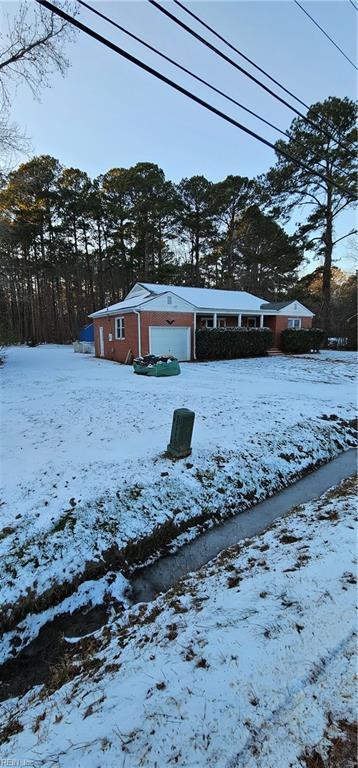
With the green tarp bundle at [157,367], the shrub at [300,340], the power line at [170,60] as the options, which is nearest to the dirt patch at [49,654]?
the power line at [170,60]

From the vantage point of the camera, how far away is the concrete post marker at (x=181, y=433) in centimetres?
511

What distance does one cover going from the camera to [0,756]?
63.2 inches

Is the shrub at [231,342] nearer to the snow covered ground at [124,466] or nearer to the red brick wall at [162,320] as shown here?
the red brick wall at [162,320]

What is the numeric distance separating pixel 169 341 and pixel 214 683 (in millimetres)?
15627

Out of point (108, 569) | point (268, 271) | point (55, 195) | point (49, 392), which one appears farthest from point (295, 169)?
point (108, 569)

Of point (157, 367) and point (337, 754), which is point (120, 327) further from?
point (337, 754)

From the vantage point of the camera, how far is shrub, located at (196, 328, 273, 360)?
58.3 feet

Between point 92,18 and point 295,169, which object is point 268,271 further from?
point 92,18

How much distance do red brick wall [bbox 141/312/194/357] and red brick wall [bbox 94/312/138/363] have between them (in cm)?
43

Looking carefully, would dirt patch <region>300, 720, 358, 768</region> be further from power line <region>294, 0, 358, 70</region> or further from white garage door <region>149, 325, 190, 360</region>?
white garage door <region>149, 325, 190, 360</region>

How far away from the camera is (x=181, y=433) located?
5109 millimetres

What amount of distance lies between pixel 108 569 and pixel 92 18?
609 centimetres

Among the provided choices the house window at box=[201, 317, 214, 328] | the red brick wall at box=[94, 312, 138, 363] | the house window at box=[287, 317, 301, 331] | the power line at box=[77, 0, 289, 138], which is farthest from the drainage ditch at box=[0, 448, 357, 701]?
the house window at box=[287, 317, 301, 331]

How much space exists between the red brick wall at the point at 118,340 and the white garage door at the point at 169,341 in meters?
0.90
